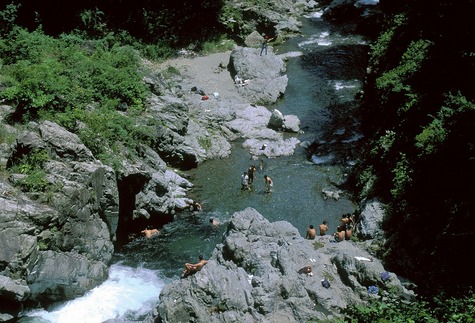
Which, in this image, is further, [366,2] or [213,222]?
[366,2]

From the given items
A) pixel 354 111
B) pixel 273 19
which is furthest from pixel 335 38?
pixel 354 111

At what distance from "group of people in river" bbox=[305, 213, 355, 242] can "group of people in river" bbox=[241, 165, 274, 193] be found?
4.18 m

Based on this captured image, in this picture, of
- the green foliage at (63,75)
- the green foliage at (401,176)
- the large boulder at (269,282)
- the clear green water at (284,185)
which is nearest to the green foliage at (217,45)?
the clear green water at (284,185)

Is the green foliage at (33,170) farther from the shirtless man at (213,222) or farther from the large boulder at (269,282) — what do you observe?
the shirtless man at (213,222)

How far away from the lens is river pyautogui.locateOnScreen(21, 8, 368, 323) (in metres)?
18.2

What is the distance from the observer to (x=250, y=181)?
87.1 feet

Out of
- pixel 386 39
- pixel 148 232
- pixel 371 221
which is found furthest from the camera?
pixel 386 39

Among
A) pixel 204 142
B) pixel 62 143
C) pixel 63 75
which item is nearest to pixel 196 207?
pixel 204 142

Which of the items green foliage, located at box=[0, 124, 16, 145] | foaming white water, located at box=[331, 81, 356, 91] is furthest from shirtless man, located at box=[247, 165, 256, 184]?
foaming white water, located at box=[331, 81, 356, 91]

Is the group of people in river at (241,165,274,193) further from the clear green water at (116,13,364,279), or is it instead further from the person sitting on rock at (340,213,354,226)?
the person sitting on rock at (340,213,354,226)

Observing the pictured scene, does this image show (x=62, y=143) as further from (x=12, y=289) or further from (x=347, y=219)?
(x=347, y=219)

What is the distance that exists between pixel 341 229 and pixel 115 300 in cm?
1140

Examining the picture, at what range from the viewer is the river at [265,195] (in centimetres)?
1823

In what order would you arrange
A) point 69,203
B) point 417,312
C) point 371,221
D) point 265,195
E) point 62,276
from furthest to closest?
1. point 265,195
2. point 371,221
3. point 69,203
4. point 62,276
5. point 417,312
